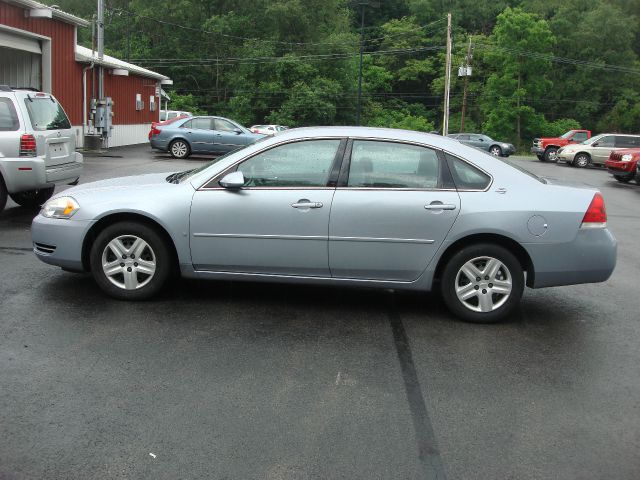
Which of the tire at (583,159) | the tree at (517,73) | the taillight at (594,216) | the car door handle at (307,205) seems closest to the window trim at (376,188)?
the car door handle at (307,205)

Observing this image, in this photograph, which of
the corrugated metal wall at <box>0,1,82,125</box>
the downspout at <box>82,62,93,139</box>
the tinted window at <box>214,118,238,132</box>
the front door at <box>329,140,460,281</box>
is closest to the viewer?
the front door at <box>329,140,460,281</box>

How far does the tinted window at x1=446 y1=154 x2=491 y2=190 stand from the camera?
578cm

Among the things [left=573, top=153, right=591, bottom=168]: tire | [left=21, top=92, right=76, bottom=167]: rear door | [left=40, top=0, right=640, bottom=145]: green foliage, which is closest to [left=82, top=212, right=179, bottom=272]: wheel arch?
[left=21, top=92, right=76, bottom=167]: rear door

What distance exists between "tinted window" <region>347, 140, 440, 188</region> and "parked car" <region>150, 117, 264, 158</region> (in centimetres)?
1833

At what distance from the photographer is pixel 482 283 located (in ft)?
18.7

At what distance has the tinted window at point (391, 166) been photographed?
5.80 metres

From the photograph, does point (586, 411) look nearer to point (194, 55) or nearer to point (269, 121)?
point (269, 121)

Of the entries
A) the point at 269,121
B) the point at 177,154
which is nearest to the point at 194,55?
the point at 269,121

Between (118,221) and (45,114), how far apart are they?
511 cm

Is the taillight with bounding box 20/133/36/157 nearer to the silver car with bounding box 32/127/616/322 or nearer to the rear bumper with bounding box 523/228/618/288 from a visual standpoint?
the silver car with bounding box 32/127/616/322

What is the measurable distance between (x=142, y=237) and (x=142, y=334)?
1026mm

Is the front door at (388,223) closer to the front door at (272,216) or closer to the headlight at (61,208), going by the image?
the front door at (272,216)

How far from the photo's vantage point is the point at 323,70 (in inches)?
2685

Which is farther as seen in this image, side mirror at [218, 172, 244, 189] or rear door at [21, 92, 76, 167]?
rear door at [21, 92, 76, 167]
